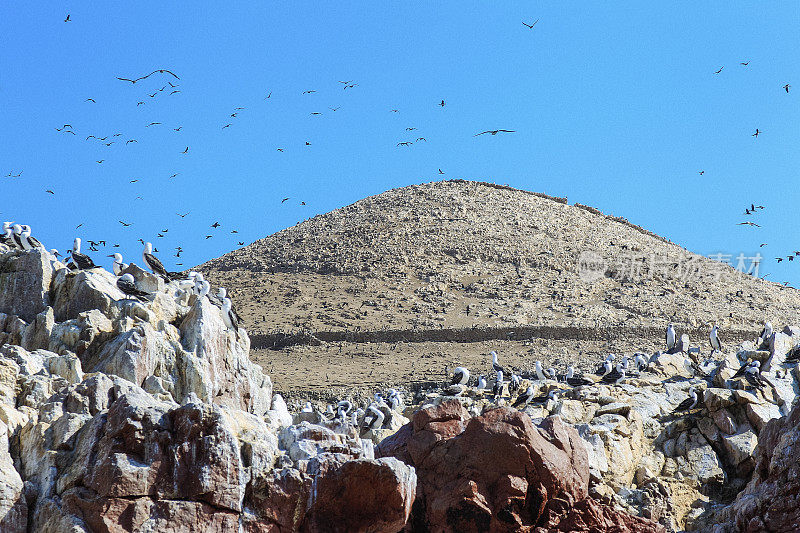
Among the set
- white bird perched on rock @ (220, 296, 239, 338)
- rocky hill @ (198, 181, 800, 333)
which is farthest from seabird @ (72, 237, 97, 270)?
rocky hill @ (198, 181, 800, 333)

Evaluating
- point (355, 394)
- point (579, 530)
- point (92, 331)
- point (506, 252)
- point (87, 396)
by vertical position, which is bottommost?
point (579, 530)

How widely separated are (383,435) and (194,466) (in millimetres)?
13055

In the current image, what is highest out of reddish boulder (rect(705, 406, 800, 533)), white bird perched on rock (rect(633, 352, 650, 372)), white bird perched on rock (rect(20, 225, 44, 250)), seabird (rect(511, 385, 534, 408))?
white bird perched on rock (rect(20, 225, 44, 250))

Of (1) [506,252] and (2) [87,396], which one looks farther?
(1) [506,252]

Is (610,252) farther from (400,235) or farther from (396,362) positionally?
(396,362)

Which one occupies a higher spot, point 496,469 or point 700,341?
point 700,341

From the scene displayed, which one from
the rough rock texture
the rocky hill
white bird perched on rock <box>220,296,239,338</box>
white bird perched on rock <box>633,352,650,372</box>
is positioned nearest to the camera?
the rough rock texture

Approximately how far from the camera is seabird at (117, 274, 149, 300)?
85.4 ft

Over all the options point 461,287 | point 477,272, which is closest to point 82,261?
point 461,287

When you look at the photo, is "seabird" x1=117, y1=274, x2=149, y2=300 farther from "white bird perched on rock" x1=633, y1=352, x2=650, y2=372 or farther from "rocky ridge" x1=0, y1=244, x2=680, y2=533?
"white bird perched on rock" x1=633, y1=352, x2=650, y2=372

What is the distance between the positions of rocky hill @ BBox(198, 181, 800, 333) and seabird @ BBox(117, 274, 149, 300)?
45209 millimetres

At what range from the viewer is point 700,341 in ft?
227

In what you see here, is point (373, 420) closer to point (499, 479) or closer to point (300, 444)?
point (499, 479)

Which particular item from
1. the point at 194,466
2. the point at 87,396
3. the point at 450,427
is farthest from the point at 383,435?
the point at 194,466
